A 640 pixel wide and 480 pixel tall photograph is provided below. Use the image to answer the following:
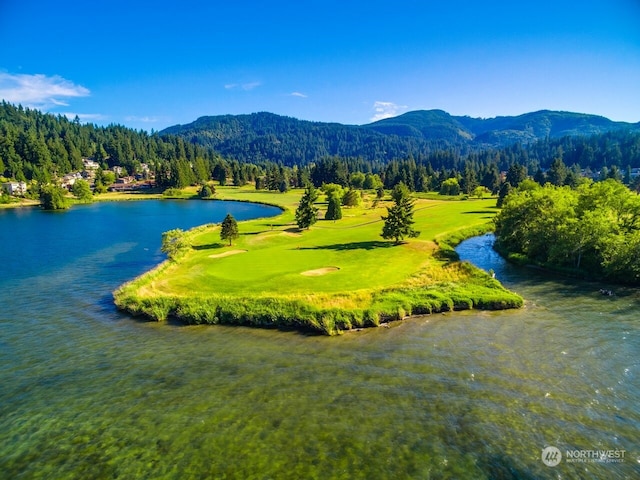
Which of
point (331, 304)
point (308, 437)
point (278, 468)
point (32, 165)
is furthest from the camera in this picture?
point (32, 165)

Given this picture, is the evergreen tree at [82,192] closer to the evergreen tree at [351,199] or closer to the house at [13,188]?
the house at [13,188]

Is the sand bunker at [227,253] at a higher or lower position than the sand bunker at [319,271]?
higher

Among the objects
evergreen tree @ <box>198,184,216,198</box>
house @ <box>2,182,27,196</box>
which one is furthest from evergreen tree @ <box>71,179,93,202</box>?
evergreen tree @ <box>198,184,216,198</box>

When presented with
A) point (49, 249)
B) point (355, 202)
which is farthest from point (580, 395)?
point (355, 202)

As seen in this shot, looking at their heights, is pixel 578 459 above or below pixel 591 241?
below

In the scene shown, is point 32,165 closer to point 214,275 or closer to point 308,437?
point 214,275

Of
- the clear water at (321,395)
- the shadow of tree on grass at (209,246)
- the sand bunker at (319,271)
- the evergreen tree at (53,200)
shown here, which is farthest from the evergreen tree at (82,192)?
the sand bunker at (319,271)

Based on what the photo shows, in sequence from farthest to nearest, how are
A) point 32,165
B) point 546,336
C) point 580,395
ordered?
point 32,165, point 546,336, point 580,395

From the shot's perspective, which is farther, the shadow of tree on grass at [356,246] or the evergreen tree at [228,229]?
the evergreen tree at [228,229]
